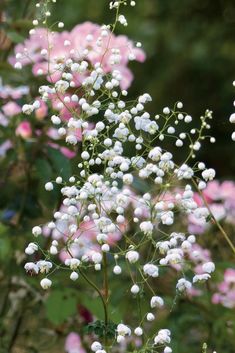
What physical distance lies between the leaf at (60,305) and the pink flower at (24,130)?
37 cm

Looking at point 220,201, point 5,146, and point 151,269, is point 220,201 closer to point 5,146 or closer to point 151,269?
point 5,146

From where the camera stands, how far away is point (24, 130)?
1994 mm

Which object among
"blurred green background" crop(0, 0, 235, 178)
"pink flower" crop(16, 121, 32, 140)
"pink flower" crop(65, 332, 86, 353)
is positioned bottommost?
"pink flower" crop(65, 332, 86, 353)

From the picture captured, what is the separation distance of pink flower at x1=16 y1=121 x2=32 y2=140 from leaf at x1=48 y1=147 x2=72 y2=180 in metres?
0.11

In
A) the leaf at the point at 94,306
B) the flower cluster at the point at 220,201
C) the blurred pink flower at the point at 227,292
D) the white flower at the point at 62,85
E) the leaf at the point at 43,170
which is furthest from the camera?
the flower cluster at the point at 220,201

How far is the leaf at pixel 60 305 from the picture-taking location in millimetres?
1713

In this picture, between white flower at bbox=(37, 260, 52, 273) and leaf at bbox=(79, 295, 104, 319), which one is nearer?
white flower at bbox=(37, 260, 52, 273)

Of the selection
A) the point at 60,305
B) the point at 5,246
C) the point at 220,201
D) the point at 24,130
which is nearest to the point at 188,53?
the point at 220,201

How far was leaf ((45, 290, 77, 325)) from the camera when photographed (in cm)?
171

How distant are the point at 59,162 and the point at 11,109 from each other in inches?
9.5

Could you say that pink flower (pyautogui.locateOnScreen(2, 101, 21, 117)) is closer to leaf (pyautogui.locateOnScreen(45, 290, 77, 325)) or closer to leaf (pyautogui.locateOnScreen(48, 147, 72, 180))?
leaf (pyautogui.locateOnScreen(48, 147, 72, 180))

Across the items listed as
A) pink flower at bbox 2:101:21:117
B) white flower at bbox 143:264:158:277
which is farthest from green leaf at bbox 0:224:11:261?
white flower at bbox 143:264:158:277

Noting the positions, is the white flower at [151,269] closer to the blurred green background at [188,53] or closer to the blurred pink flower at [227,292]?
the blurred pink flower at [227,292]

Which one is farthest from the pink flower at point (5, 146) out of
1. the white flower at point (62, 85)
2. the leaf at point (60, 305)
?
the white flower at point (62, 85)
